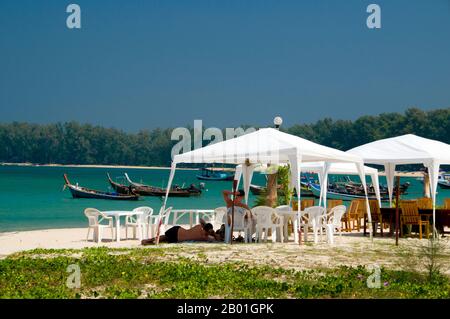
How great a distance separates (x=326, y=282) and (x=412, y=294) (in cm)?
118

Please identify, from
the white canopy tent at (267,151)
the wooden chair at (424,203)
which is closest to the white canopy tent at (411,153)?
the wooden chair at (424,203)

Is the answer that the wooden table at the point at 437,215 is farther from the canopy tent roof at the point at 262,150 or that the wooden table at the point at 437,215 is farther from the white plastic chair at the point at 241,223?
the white plastic chair at the point at 241,223

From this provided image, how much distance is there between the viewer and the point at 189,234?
15.2 meters

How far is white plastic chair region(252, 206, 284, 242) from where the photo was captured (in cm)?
1466

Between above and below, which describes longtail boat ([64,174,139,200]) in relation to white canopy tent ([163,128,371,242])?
below

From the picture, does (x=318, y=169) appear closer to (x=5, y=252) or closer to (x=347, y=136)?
(x=5, y=252)

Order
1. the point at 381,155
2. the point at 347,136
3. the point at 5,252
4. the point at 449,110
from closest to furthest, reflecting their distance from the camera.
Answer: the point at 5,252
the point at 381,155
the point at 449,110
the point at 347,136

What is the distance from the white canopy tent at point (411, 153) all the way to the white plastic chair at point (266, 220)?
330 centimetres

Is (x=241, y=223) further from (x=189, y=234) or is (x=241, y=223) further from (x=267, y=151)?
(x=267, y=151)

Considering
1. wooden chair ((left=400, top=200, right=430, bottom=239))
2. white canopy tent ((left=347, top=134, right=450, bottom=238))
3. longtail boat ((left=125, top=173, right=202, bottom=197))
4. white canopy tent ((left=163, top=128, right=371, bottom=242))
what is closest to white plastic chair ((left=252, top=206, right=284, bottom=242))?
white canopy tent ((left=163, top=128, right=371, bottom=242))

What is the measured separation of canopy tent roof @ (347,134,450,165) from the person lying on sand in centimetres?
434

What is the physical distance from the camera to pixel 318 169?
806 inches

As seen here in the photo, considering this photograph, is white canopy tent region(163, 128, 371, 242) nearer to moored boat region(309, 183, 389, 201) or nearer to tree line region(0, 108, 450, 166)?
moored boat region(309, 183, 389, 201)
